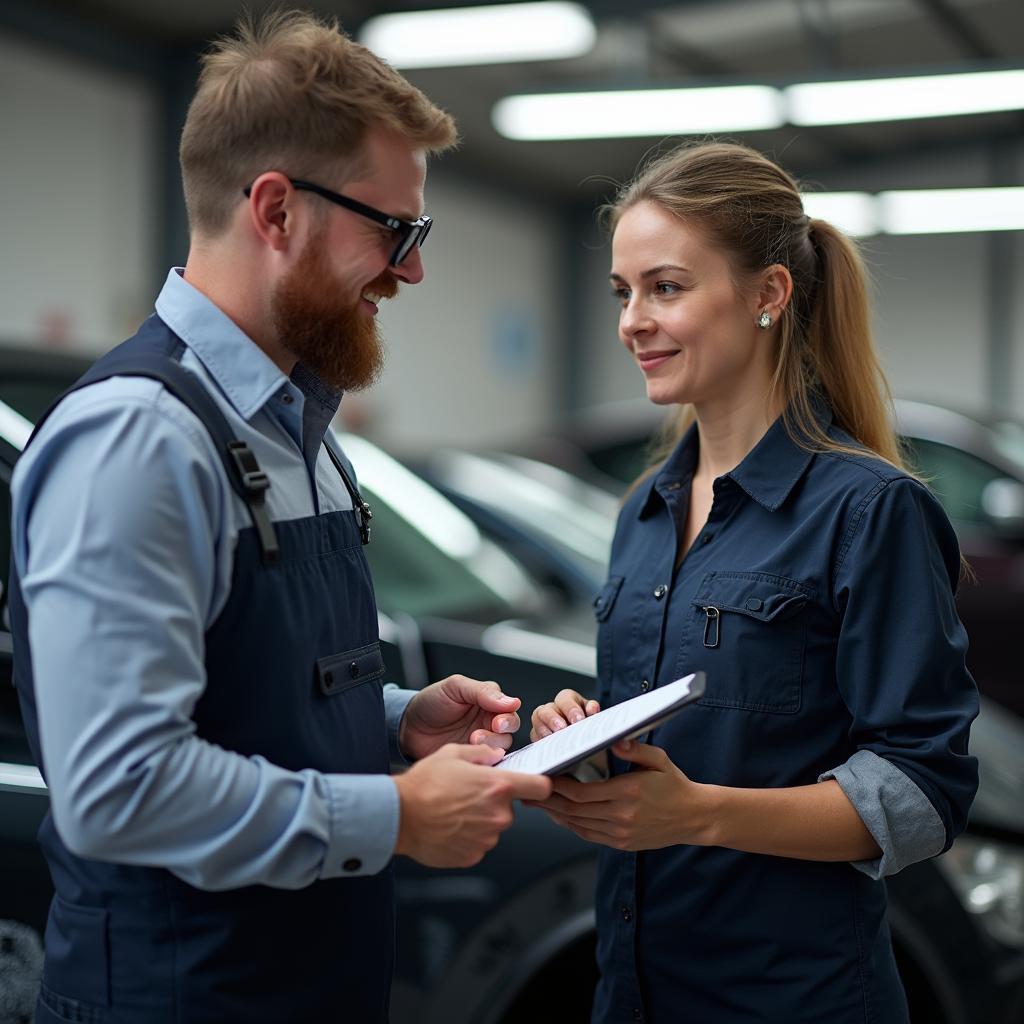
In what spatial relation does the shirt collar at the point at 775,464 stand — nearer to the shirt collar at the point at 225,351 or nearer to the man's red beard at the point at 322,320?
the man's red beard at the point at 322,320

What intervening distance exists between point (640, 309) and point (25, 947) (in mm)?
1349

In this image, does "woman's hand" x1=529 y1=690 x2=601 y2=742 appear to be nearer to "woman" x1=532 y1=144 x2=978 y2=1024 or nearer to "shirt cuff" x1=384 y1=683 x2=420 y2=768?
"woman" x1=532 y1=144 x2=978 y2=1024

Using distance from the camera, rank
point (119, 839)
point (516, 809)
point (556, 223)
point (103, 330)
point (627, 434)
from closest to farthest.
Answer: point (119, 839)
point (516, 809)
point (627, 434)
point (103, 330)
point (556, 223)

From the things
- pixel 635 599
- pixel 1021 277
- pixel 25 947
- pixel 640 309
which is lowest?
pixel 25 947

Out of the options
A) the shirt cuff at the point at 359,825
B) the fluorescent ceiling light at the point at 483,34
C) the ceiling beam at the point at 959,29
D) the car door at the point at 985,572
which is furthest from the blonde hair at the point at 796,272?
the ceiling beam at the point at 959,29

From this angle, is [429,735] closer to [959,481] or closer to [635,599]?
[635,599]

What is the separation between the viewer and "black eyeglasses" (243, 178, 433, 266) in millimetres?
1420

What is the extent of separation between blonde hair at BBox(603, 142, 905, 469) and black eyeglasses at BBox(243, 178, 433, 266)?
0.48 m

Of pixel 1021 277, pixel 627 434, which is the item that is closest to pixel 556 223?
pixel 1021 277

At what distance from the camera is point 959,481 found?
20.3 feet

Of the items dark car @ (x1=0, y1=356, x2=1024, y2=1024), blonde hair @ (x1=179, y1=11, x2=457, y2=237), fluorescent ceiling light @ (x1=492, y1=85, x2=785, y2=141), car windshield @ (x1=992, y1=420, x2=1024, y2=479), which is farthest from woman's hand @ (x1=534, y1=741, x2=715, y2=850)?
fluorescent ceiling light @ (x1=492, y1=85, x2=785, y2=141)

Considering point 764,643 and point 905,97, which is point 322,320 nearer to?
point 764,643

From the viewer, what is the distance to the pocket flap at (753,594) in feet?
5.40

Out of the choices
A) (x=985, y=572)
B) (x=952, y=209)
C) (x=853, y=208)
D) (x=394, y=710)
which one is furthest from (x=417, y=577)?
(x=952, y=209)
